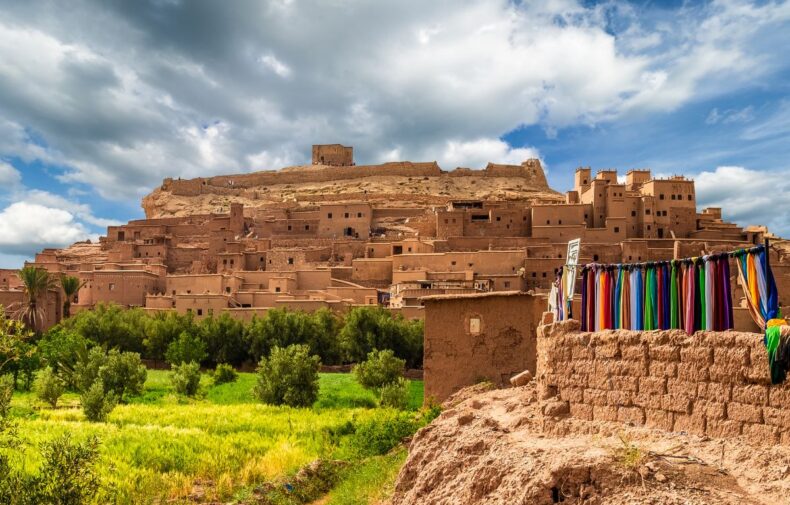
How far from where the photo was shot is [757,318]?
5.26m

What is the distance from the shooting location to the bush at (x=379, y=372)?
24.0m

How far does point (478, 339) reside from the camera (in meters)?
13.2

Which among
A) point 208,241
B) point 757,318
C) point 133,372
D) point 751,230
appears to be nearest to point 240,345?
point 133,372

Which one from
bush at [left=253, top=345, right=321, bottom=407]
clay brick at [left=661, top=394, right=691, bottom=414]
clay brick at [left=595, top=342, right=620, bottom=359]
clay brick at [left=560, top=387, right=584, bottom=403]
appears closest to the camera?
clay brick at [left=661, top=394, right=691, bottom=414]

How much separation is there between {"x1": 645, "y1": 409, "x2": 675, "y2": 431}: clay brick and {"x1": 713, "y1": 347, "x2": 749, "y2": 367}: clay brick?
60 cm

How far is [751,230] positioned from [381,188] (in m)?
33.4

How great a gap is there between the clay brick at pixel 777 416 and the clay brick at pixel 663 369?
Answer: 31.5 inches

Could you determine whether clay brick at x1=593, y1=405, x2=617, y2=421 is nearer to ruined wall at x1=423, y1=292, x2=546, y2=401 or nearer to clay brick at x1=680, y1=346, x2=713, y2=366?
clay brick at x1=680, y1=346, x2=713, y2=366

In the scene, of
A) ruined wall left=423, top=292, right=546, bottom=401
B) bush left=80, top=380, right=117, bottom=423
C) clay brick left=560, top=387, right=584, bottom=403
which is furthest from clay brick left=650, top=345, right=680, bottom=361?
bush left=80, top=380, right=117, bottom=423

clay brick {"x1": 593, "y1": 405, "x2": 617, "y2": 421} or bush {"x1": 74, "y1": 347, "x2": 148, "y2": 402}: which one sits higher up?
clay brick {"x1": 593, "y1": 405, "x2": 617, "y2": 421}

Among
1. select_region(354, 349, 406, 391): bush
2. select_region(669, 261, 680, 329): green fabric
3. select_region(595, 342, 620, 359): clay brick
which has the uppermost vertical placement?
select_region(669, 261, 680, 329): green fabric

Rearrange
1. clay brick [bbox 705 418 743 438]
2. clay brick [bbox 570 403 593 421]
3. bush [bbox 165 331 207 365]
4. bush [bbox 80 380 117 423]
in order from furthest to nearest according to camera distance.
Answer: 1. bush [bbox 165 331 207 365]
2. bush [bbox 80 380 117 423]
3. clay brick [bbox 570 403 593 421]
4. clay brick [bbox 705 418 743 438]

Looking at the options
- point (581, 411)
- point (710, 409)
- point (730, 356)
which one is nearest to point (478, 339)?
point (581, 411)

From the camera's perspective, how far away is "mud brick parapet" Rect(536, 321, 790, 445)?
4.73 metres
